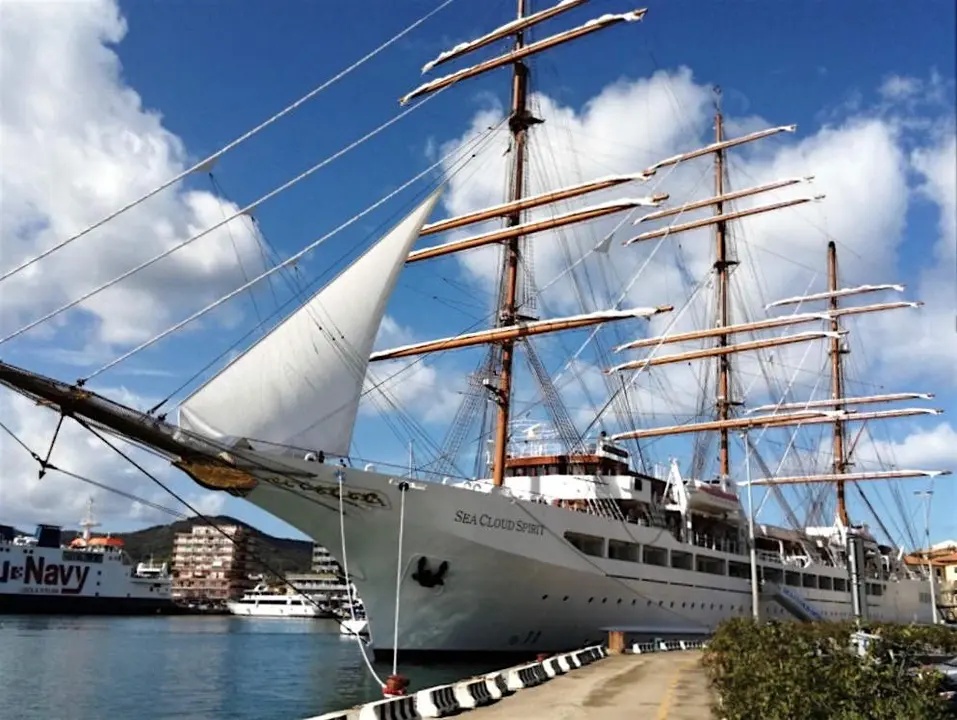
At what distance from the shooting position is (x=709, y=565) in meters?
38.3

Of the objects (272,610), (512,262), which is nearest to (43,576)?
(272,610)

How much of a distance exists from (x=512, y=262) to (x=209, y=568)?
121 m

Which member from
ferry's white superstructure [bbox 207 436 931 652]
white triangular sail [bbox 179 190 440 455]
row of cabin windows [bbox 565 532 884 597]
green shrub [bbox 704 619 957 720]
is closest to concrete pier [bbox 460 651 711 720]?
ferry's white superstructure [bbox 207 436 931 652]

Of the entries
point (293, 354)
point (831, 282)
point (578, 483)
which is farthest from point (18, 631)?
point (831, 282)

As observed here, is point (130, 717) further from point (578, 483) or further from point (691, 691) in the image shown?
point (578, 483)

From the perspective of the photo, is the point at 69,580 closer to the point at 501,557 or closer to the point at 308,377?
the point at 501,557

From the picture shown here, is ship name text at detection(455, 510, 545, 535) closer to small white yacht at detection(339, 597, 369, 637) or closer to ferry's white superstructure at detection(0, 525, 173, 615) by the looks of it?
small white yacht at detection(339, 597, 369, 637)

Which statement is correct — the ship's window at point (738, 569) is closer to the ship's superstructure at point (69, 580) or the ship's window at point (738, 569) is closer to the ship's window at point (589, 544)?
the ship's window at point (589, 544)

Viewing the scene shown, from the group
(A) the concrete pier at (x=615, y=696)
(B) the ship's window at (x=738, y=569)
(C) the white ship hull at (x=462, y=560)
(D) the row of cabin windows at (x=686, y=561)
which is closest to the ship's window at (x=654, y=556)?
(D) the row of cabin windows at (x=686, y=561)

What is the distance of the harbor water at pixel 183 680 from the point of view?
21.4 meters

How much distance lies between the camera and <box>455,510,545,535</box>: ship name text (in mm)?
→ 24766

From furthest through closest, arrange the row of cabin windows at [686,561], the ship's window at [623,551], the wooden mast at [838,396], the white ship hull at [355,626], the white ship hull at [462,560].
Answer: the wooden mast at [838,396]
the ship's window at [623,551]
the row of cabin windows at [686,561]
the white ship hull at [462,560]
the white ship hull at [355,626]

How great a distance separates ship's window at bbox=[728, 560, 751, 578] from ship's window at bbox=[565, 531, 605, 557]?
1236 cm

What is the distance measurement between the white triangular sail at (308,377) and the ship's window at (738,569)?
76.9 ft
